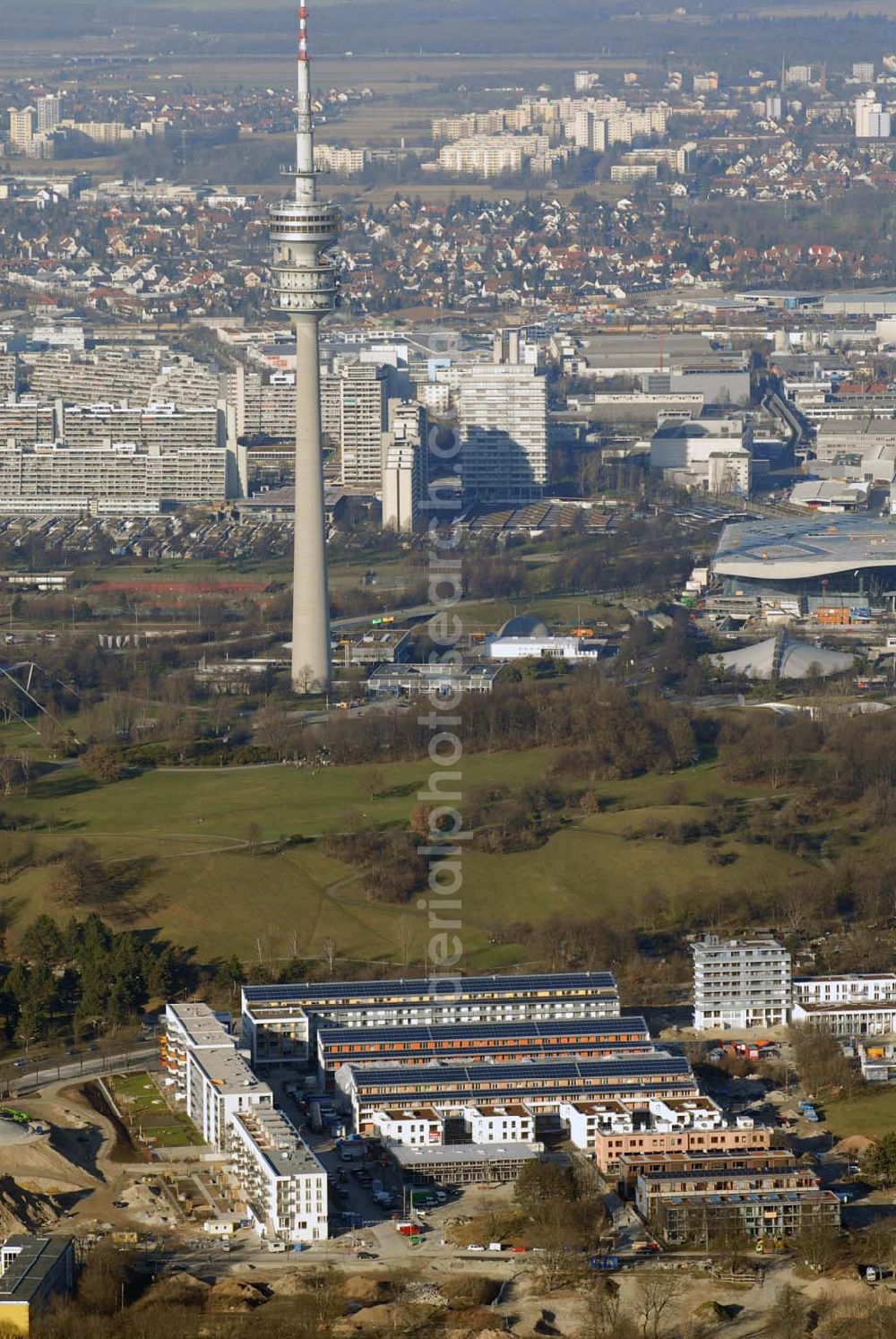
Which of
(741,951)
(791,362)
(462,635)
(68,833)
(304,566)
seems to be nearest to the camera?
(741,951)

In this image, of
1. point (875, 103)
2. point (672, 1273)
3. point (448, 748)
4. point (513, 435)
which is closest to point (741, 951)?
point (672, 1273)

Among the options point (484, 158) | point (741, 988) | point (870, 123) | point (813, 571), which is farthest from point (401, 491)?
point (870, 123)

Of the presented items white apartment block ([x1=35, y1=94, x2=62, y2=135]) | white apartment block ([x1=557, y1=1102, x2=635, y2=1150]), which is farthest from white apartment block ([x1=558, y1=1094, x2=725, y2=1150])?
white apartment block ([x1=35, y1=94, x2=62, y2=135])

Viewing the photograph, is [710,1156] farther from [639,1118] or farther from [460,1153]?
[460,1153]

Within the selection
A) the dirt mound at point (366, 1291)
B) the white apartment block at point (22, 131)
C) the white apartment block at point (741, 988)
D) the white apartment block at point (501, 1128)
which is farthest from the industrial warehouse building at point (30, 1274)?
the white apartment block at point (22, 131)

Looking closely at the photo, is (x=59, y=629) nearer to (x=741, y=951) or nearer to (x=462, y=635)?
(x=462, y=635)
